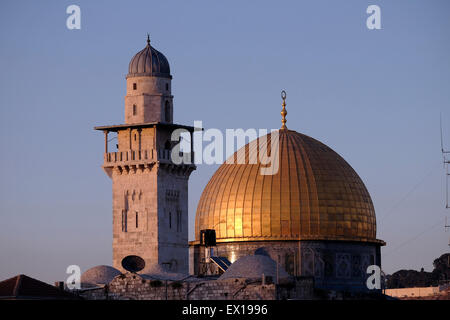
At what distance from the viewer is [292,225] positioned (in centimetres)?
9612

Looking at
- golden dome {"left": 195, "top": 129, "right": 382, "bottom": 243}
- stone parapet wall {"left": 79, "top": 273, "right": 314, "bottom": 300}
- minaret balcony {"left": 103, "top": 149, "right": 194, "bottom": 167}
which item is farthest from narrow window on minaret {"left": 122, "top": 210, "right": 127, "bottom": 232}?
golden dome {"left": 195, "top": 129, "right": 382, "bottom": 243}

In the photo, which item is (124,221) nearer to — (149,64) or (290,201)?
(149,64)

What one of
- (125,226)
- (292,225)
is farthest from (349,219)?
(125,226)

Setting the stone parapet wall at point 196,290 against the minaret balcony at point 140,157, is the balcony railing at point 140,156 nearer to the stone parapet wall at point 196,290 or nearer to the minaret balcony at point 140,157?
Answer: the minaret balcony at point 140,157

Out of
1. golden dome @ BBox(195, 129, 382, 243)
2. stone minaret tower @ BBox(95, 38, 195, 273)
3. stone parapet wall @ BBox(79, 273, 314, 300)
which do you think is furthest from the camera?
golden dome @ BBox(195, 129, 382, 243)

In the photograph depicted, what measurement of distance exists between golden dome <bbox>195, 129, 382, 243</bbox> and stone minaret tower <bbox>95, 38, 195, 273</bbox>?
4890 millimetres

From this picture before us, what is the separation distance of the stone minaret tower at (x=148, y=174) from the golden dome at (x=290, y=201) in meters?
4.89

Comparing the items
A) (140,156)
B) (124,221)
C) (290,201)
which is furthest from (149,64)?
(290,201)

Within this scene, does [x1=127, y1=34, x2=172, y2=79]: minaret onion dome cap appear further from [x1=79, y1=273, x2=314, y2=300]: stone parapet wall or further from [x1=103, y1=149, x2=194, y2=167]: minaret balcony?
[x1=79, y1=273, x2=314, y2=300]: stone parapet wall

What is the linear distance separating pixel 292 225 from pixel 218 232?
418cm

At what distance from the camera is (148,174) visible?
3600 inches

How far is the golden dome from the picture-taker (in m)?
96.1
